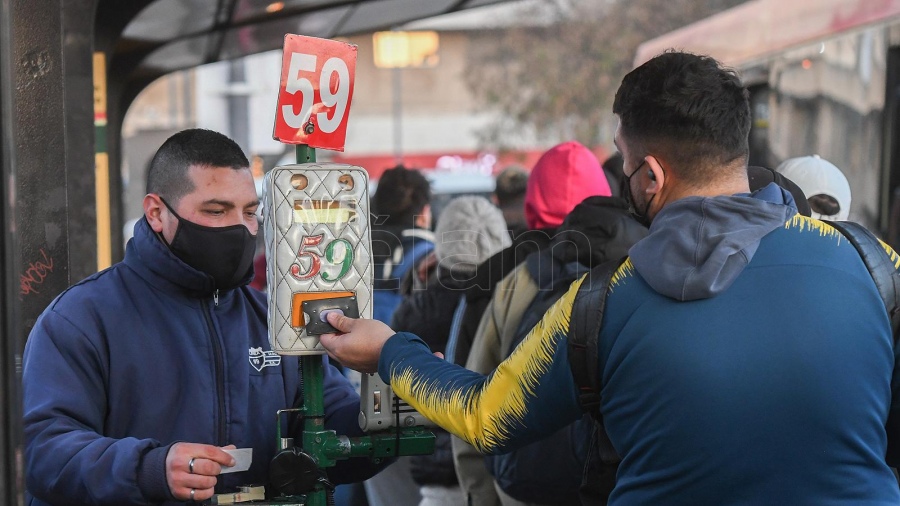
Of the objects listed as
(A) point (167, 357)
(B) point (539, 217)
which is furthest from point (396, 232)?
(A) point (167, 357)

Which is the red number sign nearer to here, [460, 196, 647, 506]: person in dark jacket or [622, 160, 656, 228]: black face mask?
[622, 160, 656, 228]: black face mask

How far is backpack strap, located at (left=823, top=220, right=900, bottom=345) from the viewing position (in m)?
2.12

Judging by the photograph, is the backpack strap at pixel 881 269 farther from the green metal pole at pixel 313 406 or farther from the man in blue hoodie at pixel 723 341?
the green metal pole at pixel 313 406

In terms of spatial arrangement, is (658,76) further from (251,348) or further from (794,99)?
(794,99)

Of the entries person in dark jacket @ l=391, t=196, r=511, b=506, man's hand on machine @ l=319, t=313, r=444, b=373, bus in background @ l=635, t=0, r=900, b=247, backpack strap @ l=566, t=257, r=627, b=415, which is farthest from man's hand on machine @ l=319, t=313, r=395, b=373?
bus in background @ l=635, t=0, r=900, b=247

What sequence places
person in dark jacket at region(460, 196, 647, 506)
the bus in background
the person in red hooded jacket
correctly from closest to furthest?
person in dark jacket at region(460, 196, 647, 506) < the person in red hooded jacket < the bus in background

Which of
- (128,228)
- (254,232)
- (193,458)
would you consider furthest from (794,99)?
(128,228)

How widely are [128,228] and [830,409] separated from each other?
53.6 ft

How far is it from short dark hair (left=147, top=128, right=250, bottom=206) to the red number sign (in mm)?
355

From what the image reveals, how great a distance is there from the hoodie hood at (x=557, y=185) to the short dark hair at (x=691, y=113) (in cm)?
214

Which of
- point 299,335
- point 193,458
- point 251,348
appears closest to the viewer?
point 193,458

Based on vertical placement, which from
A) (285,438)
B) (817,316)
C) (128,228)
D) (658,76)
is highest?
(658,76)

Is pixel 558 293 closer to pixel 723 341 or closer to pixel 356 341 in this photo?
pixel 356 341

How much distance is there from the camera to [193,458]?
2.44 metres
